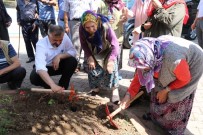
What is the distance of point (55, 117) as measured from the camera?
3.07 metres

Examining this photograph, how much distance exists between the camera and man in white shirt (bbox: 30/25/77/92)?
12.2ft

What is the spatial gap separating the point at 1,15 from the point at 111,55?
8.21 feet

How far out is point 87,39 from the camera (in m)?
3.75

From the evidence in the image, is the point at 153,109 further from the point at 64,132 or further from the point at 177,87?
the point at 64,132

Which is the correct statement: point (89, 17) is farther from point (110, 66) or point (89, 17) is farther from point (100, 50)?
point (110, 66)

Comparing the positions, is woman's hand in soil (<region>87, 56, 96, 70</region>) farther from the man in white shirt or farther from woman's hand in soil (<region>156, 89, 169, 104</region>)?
woman's hand in soil (<region>156, 89, 169, 104</region>)

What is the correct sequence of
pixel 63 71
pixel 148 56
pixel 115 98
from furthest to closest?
pixel 63 71
pixel 115 98
pixel 148 56

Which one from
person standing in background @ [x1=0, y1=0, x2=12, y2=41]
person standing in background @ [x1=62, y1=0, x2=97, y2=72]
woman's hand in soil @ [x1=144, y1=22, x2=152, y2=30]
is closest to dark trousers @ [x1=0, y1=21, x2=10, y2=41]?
person standing in background @ [x1=0, y1=0, x2=12, y2=41]

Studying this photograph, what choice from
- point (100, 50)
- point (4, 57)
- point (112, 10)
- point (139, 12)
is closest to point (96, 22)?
point (100, 50)

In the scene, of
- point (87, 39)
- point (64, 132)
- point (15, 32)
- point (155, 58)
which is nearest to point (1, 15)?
point (87, 39)

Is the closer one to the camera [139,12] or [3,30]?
[139,12]

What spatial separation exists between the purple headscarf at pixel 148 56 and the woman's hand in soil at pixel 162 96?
223mm

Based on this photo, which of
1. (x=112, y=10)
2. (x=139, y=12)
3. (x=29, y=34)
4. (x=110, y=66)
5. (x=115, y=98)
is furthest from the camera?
(x=29, y=34)

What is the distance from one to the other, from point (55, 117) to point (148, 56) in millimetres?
1304
